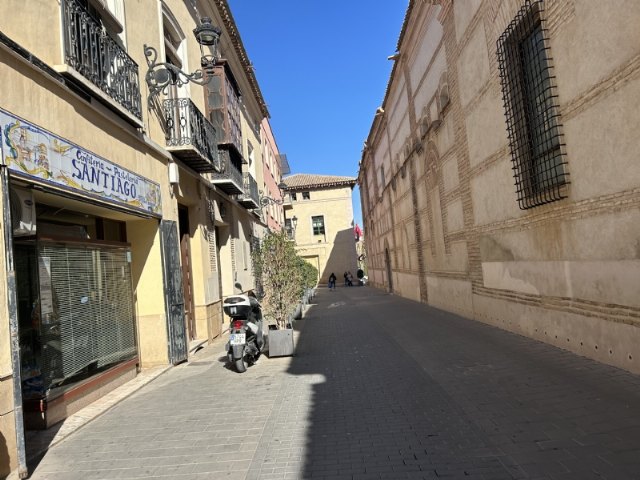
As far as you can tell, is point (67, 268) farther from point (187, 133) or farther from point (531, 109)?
point (531, 109)

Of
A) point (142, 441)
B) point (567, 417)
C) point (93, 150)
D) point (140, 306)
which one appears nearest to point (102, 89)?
point (93, 150)

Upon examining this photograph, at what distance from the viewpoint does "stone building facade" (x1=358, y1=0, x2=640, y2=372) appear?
529 cm

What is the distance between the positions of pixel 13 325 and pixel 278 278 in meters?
5.71

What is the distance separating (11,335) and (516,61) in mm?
7225

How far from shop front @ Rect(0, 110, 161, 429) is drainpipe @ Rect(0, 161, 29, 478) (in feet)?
0.09

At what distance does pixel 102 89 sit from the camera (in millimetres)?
6055

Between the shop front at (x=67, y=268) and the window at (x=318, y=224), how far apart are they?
37.0 m

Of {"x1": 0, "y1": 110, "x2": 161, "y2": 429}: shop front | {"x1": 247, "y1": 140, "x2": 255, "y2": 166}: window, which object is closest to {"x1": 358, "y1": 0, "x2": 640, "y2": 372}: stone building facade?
{"x1": 0, "y1": 110, "x2": 161, "y2": 429}: shop front

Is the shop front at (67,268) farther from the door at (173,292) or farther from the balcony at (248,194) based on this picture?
the balcony at (248,194)

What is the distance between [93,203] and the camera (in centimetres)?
575

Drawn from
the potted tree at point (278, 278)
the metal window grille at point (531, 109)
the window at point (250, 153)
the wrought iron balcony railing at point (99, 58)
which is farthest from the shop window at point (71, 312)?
the window at point (250, 153)

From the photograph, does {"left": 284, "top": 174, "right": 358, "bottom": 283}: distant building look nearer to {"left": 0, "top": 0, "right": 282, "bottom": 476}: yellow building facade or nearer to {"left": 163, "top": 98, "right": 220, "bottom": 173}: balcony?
{"left": 163, "top": 98, "right": 220, "bottom": 173}: balcony

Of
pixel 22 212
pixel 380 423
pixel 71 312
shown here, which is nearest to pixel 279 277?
pixel 71 312

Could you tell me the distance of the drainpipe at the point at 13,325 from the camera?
12.3ft
